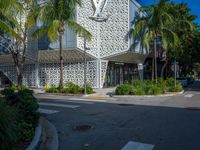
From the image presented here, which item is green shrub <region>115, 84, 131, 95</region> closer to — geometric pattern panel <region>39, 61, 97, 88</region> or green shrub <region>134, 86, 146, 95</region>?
green shrub <region>134, 86, 146, 95</region>

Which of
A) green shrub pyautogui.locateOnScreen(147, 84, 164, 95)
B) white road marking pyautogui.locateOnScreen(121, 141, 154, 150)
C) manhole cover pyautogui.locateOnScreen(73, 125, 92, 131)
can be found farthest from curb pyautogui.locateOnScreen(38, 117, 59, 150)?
green shrub pyautogui.locateOnScreen(147, 84, 164, 95)

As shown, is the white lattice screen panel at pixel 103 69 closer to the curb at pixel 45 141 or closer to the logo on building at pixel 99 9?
the logo on building at pixel 99 9

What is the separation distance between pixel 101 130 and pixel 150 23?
20497mm

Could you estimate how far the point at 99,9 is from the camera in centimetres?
2848

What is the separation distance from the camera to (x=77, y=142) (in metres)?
6.79

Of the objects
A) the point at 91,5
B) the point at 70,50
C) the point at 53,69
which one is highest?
the point at 91,5

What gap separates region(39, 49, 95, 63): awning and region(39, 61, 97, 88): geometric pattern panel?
630 millimetres

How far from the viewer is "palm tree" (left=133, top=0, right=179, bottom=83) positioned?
25.7 meters

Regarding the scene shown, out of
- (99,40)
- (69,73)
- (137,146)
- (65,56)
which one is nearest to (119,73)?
(99,40)

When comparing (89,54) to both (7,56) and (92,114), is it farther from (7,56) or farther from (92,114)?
(92,114)

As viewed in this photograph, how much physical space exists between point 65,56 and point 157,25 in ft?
37.4

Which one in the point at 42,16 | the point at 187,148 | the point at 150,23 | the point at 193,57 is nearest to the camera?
the point at 187,148

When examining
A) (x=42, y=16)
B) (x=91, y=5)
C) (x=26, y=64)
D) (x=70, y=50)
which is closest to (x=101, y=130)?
(x=42, y=16)

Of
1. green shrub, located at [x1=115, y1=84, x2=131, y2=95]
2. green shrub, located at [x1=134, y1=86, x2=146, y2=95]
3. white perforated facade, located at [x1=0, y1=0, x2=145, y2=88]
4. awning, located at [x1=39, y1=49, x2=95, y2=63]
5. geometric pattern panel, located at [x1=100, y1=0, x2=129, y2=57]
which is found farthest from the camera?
awning, located at [x1=39, y1=49, x2=95, y2=63]
